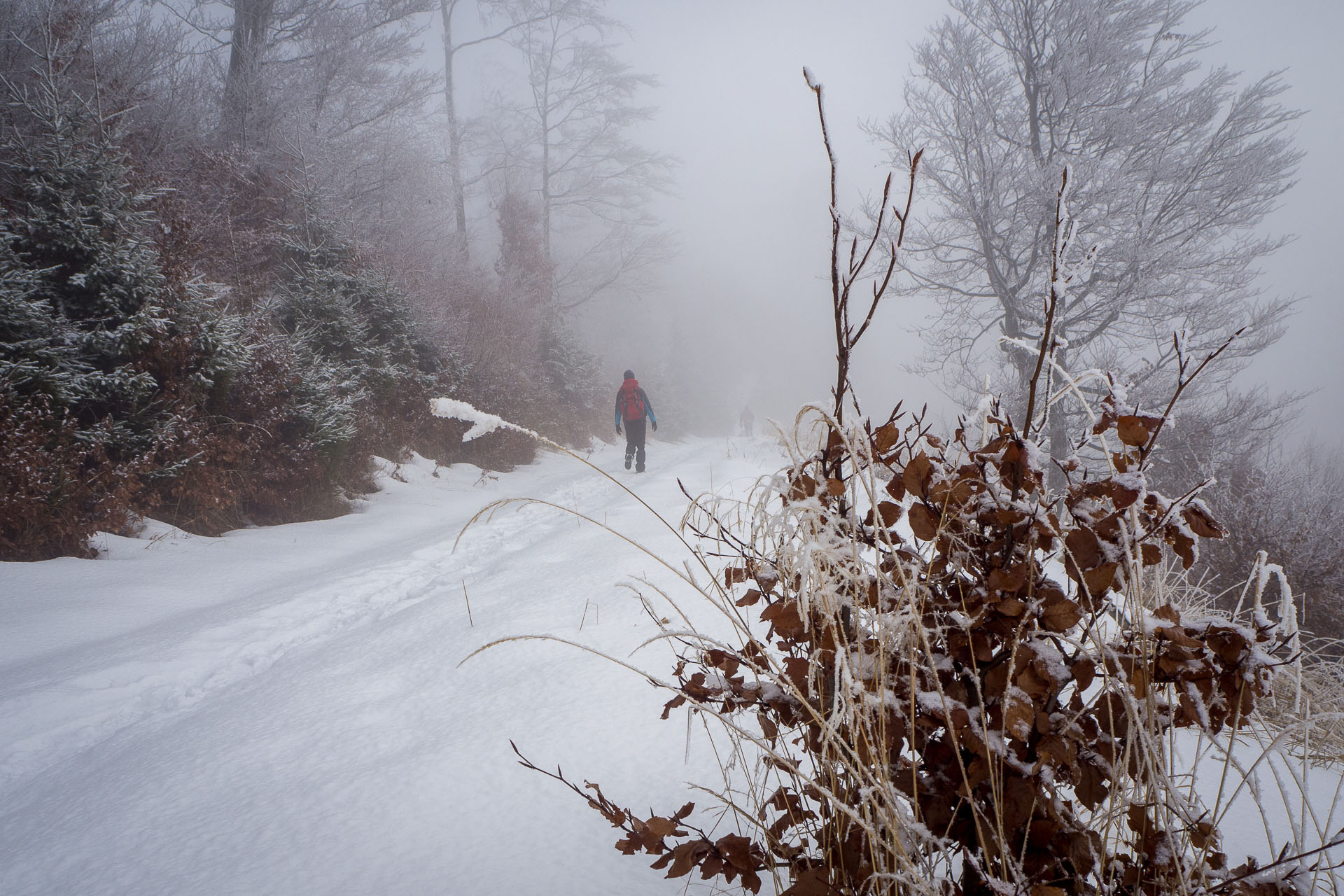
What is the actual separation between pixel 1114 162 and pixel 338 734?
11.5 meters

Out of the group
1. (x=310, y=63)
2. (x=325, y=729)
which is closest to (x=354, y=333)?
(x=325, y=729)

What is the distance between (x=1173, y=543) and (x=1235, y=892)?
387 millimetres

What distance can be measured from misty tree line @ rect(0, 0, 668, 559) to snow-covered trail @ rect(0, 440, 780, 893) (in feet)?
4.04

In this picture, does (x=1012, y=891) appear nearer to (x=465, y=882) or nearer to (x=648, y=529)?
(x=465, y=882)

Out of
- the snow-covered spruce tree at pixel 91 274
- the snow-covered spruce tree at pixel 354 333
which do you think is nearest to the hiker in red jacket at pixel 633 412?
the snow-covered spruce tree at pixel 354 333

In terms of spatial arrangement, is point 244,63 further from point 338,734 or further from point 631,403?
point 338,734

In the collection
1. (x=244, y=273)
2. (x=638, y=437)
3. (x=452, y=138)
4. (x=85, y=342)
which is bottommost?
(x=638, y=437)

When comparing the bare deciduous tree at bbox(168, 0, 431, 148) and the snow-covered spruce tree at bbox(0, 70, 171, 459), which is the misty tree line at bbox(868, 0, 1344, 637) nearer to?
the snow-covered spruce tree at bbox(0, 70, 171, 459)

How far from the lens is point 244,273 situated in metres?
7.54

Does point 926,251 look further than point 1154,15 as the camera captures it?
Yes

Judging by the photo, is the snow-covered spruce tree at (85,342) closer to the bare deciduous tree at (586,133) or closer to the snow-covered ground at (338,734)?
the snow-covered ground at (338,734)

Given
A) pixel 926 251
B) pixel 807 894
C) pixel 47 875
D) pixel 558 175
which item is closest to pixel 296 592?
pixel 47 875

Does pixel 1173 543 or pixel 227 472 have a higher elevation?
pixel 1173 543

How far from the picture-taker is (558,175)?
2177 centimetres
